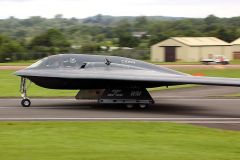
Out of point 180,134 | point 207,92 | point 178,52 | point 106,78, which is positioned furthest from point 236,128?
point 178,52

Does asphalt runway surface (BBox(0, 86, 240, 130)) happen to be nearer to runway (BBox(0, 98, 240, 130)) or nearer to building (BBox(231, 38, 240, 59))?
runway (BBox(0, 98, 240, 130))

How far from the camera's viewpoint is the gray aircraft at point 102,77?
20.4m

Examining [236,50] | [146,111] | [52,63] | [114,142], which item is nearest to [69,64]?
[52,63]

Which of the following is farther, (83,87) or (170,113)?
(83,87)

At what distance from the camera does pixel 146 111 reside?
20531 mm

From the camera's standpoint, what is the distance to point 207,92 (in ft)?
93.0

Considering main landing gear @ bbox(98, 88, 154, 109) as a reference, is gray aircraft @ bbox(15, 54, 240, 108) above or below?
above

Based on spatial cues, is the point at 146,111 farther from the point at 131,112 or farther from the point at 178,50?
the point at 178,50

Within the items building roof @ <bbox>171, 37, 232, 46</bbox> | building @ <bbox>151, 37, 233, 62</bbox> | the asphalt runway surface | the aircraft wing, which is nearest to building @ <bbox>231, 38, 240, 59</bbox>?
building roof @ <bbox>171, 37, 232, 46</bbox>

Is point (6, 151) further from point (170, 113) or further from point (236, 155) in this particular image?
point (170, 113)

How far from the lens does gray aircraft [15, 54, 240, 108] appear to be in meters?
20.4

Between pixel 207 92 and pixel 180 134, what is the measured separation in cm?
1485

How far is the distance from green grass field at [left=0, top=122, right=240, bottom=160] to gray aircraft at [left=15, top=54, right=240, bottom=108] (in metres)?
4.57

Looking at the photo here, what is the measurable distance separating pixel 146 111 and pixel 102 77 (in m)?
2.21
